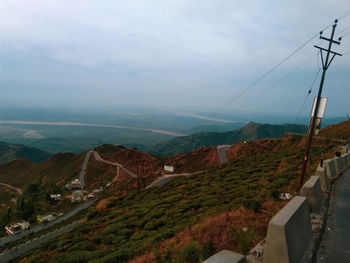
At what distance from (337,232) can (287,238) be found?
4013 millimetres

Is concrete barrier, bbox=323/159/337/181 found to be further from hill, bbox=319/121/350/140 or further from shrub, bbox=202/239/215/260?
hill, bbox=319/121/350/140

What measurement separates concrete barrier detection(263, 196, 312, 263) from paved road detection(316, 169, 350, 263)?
0.79m

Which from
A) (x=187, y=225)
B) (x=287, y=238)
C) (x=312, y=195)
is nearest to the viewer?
(x=287, y=238)

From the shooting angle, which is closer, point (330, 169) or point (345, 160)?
point (330, 169)

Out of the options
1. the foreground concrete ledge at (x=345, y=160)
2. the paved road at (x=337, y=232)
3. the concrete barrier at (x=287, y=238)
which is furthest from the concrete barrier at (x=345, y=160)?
the concrete barrier at (x=287, y=238)

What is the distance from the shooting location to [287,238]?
4.83m

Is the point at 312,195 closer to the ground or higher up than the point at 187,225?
higher up

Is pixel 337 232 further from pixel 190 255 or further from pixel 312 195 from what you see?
pixel 190 255

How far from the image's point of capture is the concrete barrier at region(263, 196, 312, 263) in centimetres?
480

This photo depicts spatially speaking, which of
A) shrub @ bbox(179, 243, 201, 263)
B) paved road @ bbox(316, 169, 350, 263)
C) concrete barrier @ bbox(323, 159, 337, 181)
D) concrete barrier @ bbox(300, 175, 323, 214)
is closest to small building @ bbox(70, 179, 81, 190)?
concrete barrier @ bbox(323, 159, 337, 181)

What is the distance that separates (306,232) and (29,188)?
133 meters

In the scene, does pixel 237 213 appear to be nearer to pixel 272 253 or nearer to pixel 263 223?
pixel 263 223

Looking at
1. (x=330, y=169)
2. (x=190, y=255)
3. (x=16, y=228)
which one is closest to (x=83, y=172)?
(x=16, y=228)

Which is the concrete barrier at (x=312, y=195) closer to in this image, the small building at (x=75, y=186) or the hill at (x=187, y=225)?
the hill at (x=187, y=225)
